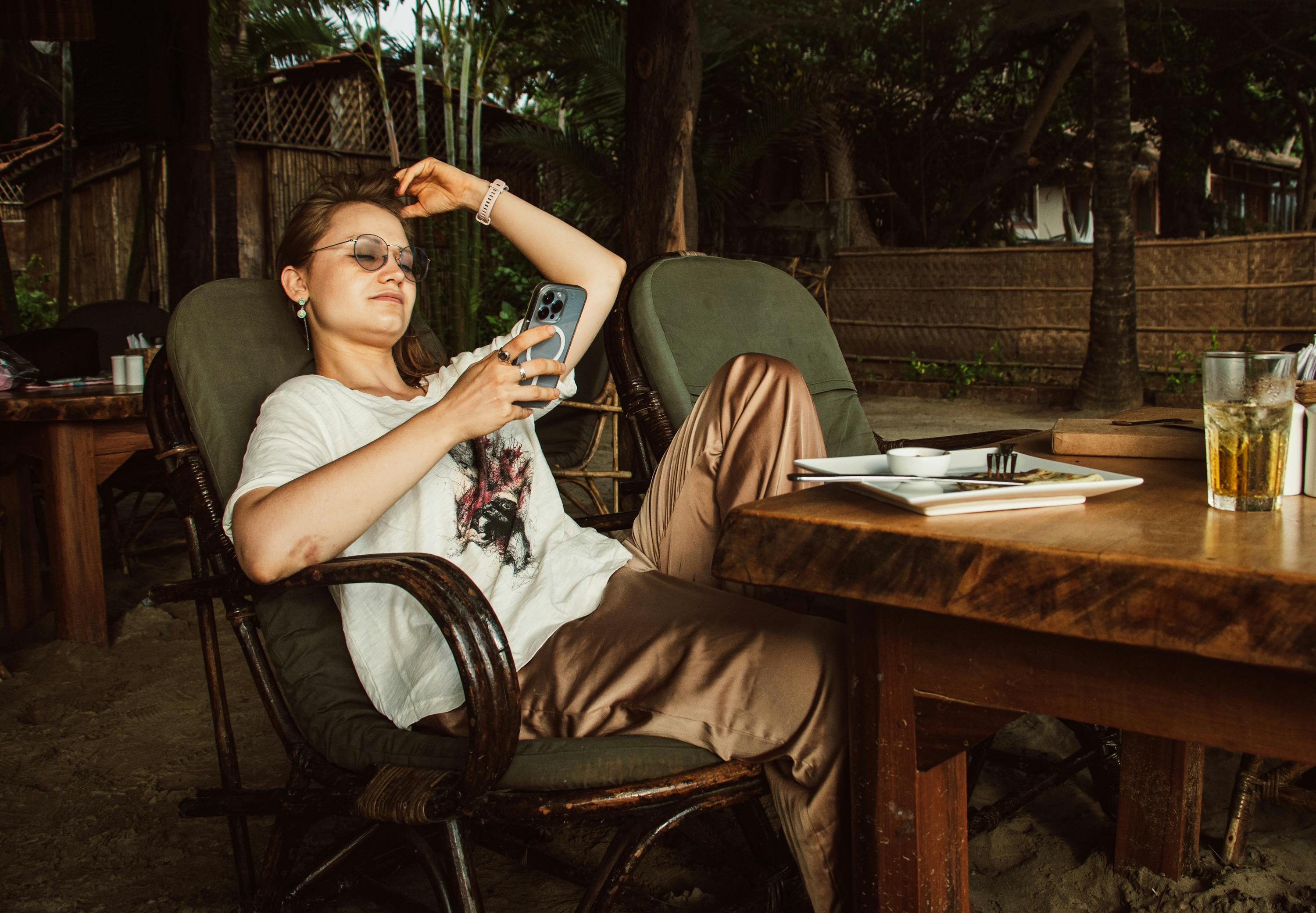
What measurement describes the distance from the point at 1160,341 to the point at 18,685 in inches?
381

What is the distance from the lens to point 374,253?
1.72 m

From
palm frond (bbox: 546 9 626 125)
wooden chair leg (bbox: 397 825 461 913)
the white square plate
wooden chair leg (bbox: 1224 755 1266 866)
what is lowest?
wooden chair leg (bbox: 1224 755 1266 866)

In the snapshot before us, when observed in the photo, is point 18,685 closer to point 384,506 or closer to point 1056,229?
point 384,506

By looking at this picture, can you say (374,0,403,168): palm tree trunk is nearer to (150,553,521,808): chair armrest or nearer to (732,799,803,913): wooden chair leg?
(732,799,803,913): wooden chair leg

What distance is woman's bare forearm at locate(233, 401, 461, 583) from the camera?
133 cm

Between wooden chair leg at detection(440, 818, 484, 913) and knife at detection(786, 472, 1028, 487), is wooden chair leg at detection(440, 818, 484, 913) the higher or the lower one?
the lower one

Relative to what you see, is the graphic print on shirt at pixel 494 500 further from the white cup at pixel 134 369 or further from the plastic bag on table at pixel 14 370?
the plastic bag on table at pixel 14 370

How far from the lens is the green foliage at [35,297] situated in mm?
11039

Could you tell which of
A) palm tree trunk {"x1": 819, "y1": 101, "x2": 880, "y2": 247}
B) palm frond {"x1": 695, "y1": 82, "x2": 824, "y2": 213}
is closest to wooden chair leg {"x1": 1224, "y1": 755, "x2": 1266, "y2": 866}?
palm frond {"x1": 695, "y1": 82, "x2": 824, "y2": 213}

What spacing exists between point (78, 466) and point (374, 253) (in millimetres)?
2168

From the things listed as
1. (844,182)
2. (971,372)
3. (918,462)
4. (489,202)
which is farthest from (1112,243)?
(918,462)

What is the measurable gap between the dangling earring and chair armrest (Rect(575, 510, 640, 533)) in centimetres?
61

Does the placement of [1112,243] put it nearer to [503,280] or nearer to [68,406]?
[503,280]

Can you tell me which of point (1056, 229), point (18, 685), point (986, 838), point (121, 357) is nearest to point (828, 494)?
point (986, 838)
